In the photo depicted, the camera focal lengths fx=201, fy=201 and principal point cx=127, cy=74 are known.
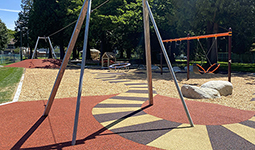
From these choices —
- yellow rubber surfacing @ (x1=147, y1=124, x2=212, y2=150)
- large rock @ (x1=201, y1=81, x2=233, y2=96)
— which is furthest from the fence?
yellow rubber surfacing @ (x1=147, y1=124, x2=212, y2=150)

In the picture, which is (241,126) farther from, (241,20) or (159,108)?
(241,20)

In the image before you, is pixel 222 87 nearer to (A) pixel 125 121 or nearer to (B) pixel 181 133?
(B) pixel 181 133

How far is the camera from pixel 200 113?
5766 millimetres

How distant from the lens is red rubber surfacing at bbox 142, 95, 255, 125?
5.14 metres

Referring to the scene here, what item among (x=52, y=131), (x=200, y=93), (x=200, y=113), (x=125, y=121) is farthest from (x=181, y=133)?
(x=200, y=93)

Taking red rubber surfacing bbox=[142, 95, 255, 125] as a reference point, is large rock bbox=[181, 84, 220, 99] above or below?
above

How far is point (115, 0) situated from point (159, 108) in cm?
2341

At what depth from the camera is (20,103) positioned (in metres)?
7.18

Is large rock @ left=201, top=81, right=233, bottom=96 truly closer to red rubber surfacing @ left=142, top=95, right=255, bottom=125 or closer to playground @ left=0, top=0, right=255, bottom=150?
playground @ left=0, top=0, right=255, bottom=150

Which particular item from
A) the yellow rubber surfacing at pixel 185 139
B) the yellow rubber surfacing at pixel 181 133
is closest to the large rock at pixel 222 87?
the yellow rubber surfacing at pixel 181 133

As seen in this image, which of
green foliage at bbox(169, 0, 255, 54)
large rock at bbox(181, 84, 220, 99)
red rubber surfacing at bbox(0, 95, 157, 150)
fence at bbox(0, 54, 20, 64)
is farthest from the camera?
fence at bbox(0, 54, 20, 64)

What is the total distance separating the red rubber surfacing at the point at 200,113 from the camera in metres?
5.14

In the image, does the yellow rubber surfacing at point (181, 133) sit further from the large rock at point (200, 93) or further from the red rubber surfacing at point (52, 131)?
the large rock at point (200, 93)

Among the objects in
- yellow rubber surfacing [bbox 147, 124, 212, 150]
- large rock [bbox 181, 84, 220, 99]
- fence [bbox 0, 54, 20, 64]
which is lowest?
yellow rubber surfacing [bbox 147, 124, 212, 150]
